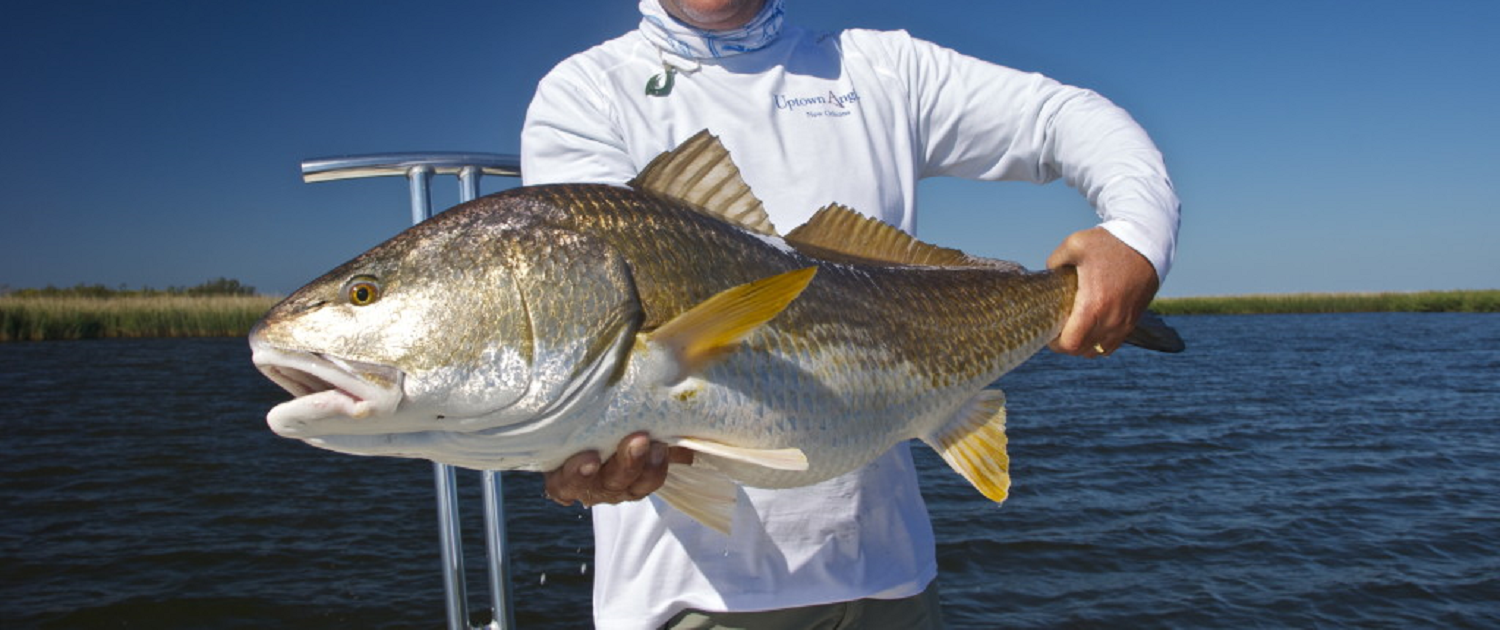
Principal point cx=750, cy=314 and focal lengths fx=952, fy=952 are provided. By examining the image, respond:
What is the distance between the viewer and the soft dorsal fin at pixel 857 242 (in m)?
2.28

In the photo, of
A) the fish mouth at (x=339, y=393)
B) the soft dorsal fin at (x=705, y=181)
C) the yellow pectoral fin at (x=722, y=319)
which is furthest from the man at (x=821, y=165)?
the fish mouth at (x=339, y=393)

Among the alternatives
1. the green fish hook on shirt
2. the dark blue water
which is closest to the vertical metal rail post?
the green fish hook on shirt

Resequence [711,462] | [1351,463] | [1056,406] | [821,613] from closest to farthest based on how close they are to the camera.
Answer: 1. [711,462]
2. [821,613]
3. [1351,463]
4. [1056,406]

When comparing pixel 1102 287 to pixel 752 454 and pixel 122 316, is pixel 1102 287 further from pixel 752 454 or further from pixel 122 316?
pixel 122 316

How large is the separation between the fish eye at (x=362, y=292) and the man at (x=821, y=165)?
32.5 inches

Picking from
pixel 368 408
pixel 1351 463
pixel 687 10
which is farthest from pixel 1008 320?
pixel 1351 463

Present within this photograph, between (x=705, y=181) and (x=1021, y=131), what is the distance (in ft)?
3.87

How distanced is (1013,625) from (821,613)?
22.6 ft

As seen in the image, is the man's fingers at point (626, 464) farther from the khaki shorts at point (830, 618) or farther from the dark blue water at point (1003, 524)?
the dark blue water at point (1003, 524)

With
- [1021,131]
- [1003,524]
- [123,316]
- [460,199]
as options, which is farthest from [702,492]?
[123,316]

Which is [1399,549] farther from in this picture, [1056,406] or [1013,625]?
[1056,406]

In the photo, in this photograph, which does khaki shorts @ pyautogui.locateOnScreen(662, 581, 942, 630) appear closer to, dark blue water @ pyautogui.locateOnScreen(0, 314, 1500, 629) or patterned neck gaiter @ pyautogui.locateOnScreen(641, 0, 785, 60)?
patterned neck gaiter @ pyautogui.locateOnScreen(641, 0, 785, 60)

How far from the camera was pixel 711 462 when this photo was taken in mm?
1977

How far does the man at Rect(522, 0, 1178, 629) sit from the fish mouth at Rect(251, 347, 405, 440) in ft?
3.08
